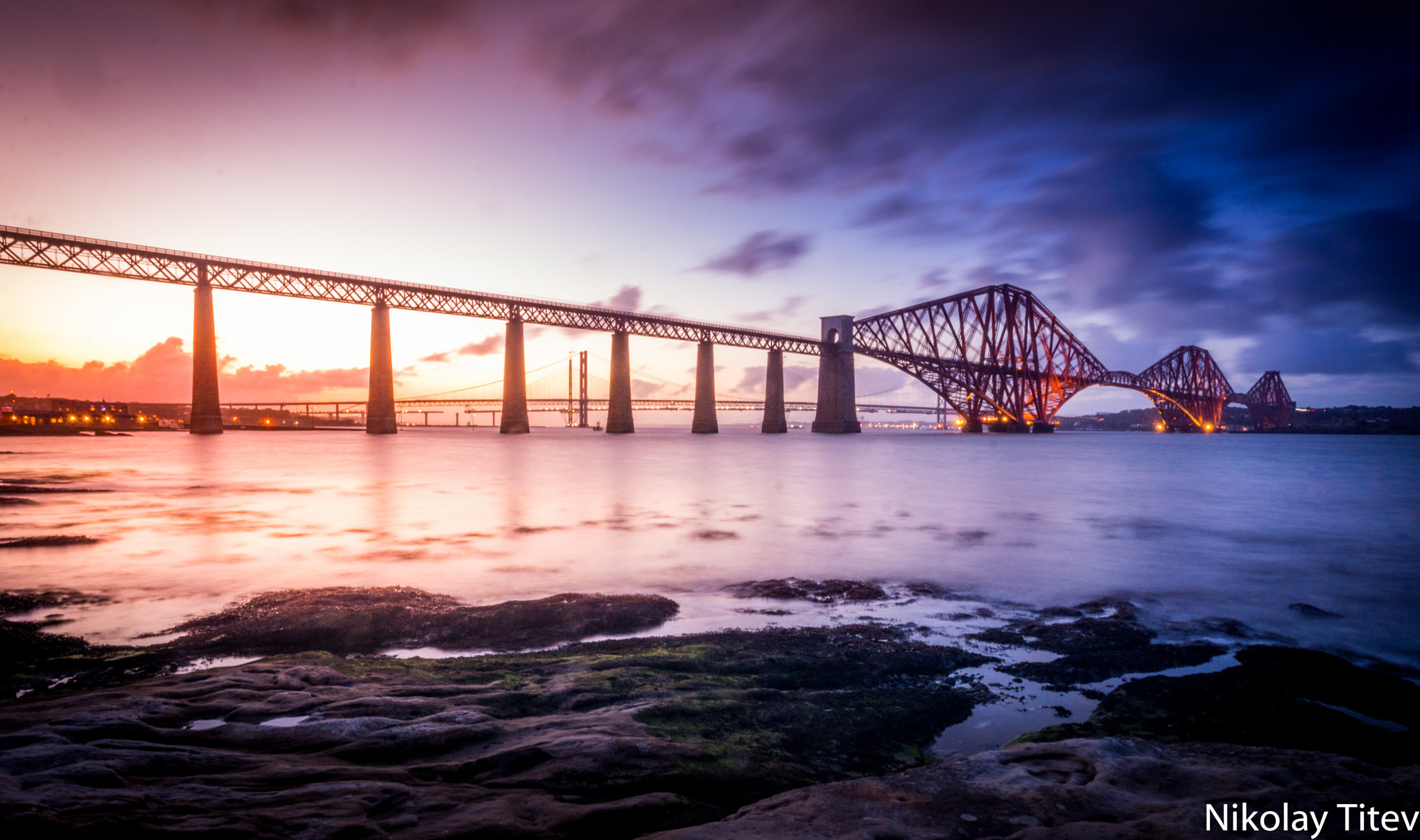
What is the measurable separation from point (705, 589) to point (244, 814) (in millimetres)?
5884

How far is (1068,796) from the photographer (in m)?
2.68

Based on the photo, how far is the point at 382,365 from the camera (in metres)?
57.7

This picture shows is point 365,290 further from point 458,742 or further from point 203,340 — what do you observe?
point 458,742

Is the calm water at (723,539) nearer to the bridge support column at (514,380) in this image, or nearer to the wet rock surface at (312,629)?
the wet rock surface at (312,629)

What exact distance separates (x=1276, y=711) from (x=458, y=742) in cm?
493

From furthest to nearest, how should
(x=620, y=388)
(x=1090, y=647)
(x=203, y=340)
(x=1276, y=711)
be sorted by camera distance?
1. (x=620, y=388)
2. (x=203, y=340)
3. (x=1090, y=647)
4. (x=1276, y=711)

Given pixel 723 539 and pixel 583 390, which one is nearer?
pixel 723 539

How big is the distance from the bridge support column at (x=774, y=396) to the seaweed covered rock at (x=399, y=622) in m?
73.1

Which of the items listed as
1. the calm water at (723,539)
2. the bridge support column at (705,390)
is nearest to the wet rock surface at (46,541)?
the calm water at (723,539)

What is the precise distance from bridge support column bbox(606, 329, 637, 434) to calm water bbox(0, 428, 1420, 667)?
132ft

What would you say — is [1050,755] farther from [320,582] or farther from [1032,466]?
[1032,466]

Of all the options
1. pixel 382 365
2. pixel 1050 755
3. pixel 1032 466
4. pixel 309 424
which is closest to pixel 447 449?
pixel 382 365

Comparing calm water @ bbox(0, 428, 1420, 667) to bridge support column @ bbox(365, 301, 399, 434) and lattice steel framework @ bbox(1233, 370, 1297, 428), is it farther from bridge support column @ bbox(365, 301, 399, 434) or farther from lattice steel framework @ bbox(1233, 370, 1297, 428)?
lattice steel framework @ bbox(1233, 370, 1297, 428)

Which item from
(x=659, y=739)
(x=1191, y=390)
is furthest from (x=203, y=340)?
(x=1191, y=390)
